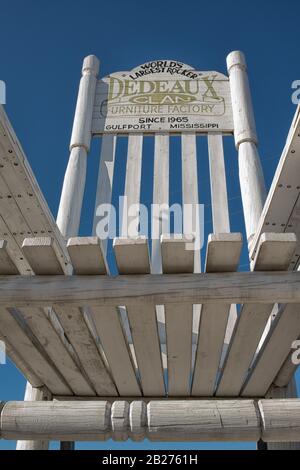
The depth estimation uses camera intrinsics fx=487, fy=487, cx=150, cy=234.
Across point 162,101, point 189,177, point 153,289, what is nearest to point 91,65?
point 162,101

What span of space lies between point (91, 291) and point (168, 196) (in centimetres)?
213

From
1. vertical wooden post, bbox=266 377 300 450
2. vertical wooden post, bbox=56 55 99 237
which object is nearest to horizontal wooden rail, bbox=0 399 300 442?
vertical wooden post, bbox=266 377 300 450

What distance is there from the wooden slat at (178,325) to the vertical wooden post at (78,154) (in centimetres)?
142

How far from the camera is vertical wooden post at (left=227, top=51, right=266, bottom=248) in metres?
3.73

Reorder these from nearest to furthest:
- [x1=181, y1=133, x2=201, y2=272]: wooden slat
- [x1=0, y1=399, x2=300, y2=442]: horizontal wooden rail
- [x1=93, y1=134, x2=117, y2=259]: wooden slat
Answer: [x1=0, y1=399, x2=300, y2=442]: horizontal wooden rail
[x1=181, y1=133, x2=201, y2=272]: wooden slat
[x1=93, y1=134, x2=117, y2=259]: wooden slat

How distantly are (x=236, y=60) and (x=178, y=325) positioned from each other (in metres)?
3.46

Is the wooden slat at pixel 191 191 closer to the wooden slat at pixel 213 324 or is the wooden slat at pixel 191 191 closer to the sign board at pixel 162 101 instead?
the sign board at pixel 162 101

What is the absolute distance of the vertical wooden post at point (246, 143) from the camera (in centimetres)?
373

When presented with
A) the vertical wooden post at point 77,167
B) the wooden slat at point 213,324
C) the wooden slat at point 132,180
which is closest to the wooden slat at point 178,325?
the wooden slat at point 213,324

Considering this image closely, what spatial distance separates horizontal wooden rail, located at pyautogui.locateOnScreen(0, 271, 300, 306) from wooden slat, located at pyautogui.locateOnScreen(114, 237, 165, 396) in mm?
69

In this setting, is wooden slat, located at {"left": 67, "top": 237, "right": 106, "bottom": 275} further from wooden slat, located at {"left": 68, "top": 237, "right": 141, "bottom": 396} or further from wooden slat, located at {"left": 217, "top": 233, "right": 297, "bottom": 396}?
wooden slat, located at {"left": 217, "top": 233, "right": 297, "bottom": 396}

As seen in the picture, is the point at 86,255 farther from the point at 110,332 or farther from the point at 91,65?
the point at 91,65

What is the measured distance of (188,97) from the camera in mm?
4902

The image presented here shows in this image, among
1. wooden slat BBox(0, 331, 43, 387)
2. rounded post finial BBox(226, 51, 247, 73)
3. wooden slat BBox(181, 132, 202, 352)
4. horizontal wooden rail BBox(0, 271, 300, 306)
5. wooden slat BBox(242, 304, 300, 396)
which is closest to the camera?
horizontal wooden rail BBox(0, 271, 300, 306)
